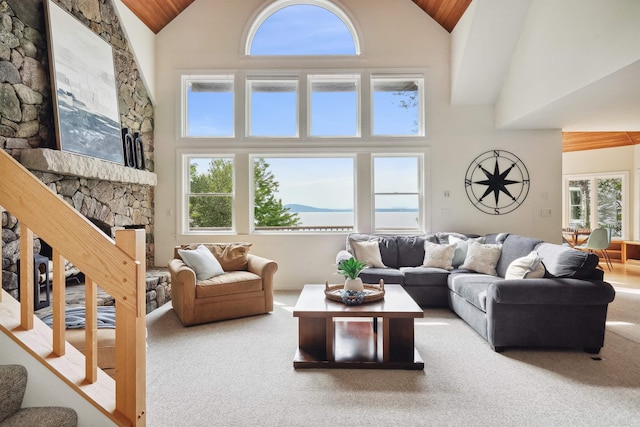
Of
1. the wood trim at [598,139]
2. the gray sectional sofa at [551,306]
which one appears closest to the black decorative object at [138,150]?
the gray sectional sofa at [551,306]

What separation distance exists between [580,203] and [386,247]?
20.5 feet

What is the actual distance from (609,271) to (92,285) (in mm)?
8399

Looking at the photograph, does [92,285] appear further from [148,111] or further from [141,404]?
[148,111]

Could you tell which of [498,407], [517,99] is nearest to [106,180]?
[498,407]

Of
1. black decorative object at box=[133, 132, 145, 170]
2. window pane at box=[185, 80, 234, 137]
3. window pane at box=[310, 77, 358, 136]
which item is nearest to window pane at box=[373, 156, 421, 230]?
window pane at box=[310, 77, 358, 136]

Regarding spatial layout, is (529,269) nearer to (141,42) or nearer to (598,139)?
(141,42)

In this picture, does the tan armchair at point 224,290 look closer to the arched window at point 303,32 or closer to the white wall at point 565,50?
the arched window at point 303,32

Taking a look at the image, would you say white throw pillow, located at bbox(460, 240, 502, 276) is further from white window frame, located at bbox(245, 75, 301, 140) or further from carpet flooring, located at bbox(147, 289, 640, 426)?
white window frame, located at bbox(245, 75, 301, 140)

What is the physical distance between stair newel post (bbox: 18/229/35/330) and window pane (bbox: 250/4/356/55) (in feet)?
15.9

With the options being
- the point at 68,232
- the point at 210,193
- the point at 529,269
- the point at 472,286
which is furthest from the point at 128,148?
the point at 529,269

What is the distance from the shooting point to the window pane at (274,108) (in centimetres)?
573

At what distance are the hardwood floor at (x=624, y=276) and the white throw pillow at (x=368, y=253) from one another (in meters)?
3.86

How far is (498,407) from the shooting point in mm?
2266

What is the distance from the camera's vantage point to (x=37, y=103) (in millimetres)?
3389
